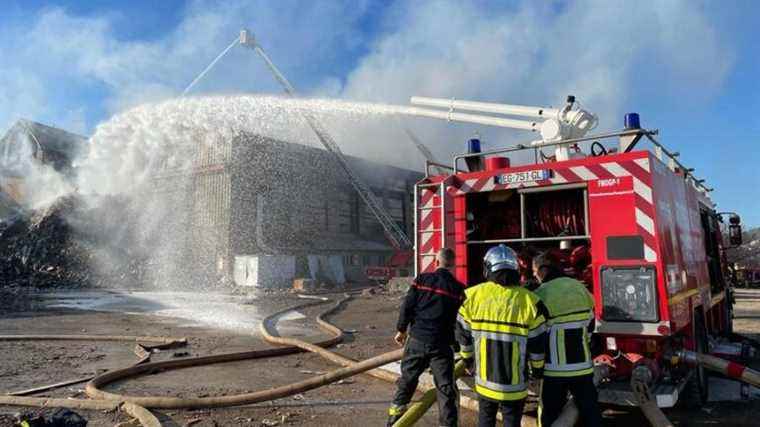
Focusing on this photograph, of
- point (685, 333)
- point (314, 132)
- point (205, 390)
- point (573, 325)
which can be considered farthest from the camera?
point (314, 132)

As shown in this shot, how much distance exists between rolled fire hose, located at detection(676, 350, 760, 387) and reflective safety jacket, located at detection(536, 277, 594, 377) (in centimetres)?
139

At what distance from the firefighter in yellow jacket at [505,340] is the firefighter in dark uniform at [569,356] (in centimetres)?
19

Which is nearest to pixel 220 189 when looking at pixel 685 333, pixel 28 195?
pixel 28 195

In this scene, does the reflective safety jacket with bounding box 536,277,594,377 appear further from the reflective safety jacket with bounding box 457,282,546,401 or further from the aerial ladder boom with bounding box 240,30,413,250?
the aerial ladder boom with bounding box 240,30,413,250

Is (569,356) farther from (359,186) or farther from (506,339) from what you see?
(359,186)

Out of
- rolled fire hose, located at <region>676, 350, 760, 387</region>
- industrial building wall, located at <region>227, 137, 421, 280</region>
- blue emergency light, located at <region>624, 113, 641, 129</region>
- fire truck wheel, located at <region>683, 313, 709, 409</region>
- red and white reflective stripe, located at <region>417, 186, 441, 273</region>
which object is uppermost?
industrial building wall, located at <region>227, 137, 421, 280</region>

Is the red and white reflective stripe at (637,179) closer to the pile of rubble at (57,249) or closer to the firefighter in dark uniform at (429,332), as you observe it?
the firefighter in dark uniform at (429,332)

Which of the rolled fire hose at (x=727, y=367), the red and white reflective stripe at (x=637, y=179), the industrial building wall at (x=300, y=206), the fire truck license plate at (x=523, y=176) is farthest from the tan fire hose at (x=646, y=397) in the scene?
the industrial building wall at (x=300, y=206)

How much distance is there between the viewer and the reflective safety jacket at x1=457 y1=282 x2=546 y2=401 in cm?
308

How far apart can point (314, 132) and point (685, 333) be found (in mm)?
23403

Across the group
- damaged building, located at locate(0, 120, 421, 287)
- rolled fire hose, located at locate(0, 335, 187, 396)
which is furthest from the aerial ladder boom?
rolled fire hose, located at locate(0, 335, 187, 396)

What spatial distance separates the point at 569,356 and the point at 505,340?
1.75ft

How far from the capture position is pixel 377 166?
32188 mm

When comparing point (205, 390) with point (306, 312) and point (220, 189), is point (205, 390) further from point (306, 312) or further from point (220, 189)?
point (220, 189)
